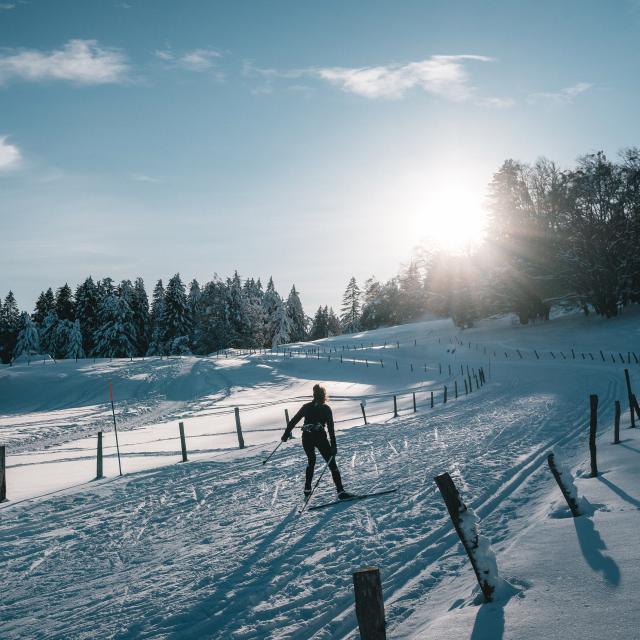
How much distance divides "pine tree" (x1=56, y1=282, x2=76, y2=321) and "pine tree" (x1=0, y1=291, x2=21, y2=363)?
347 inches

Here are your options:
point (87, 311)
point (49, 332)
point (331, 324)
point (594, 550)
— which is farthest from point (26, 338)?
point (594, 550)

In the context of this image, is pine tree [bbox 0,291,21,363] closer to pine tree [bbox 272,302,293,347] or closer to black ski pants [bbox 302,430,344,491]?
pine tree [bbox 272,302,293,347]

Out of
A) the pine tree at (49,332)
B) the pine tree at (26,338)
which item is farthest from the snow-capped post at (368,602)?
the pine tree at (26,338)

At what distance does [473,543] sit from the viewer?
4.71 metres

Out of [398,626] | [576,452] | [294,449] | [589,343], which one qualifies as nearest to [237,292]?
[589,343]

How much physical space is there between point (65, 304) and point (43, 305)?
11057 mm

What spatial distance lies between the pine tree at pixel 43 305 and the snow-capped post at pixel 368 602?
9605cm

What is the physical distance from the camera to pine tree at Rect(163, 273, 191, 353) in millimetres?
78750

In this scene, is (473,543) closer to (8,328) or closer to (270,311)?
(270,311)

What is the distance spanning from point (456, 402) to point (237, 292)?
65.8 m

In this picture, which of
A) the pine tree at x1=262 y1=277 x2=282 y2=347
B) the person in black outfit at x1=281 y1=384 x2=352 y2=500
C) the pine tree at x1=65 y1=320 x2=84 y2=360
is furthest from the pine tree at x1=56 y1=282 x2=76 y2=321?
the person in black outfit at x1=281 y1=384 x2=352 y2=500

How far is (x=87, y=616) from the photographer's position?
17.4ft

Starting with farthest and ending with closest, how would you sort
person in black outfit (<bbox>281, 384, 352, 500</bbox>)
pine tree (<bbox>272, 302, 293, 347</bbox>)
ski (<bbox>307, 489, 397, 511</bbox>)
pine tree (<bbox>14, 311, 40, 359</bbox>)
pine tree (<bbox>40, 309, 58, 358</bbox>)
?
pine tree (<bbox>272, 302, 293, 347</bbox>), pine tree (<bbox>40, 309, 58, 358</bbox>), pine tree (<bbox>14, 311, 40, 359</bbox>), person in black outfit (<bbox>281, 384, 352, 500</bbox>), ski (<bbox>307, 489, 397, 511</bbox>)

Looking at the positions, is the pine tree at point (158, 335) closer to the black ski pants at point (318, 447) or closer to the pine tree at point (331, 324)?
the pine tree at point (331, 324)
